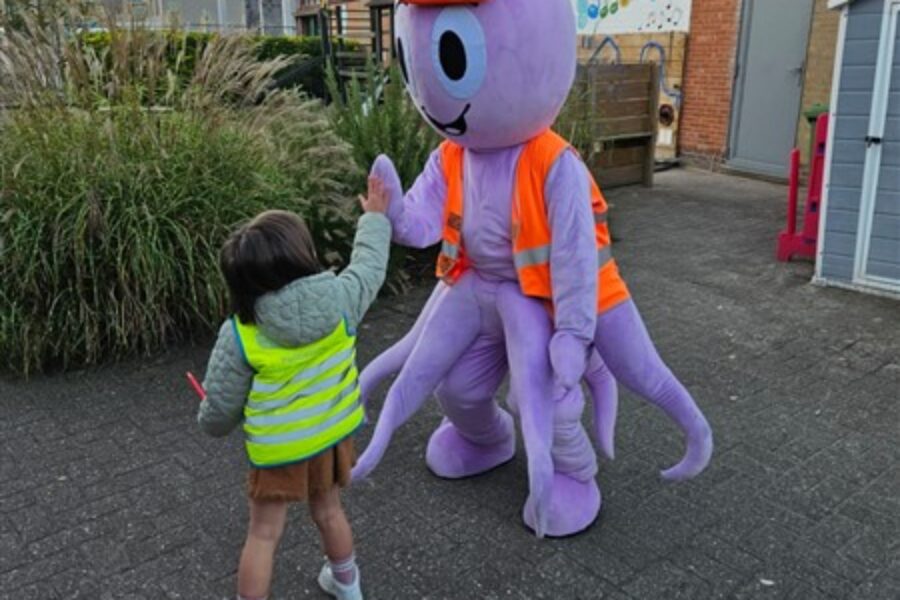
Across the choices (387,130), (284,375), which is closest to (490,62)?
(284,375)

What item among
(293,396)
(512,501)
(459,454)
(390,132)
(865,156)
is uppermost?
(390,132)

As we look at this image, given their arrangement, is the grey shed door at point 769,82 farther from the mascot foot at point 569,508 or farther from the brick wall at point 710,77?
the mascot foot at point 569,508

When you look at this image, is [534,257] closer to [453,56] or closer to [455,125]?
[455,125]

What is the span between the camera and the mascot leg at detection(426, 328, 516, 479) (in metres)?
3.02

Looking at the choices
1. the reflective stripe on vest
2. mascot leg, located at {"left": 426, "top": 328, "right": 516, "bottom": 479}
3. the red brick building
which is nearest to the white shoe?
mascot leg, located at {"left": 426, "top": 328, "right": 516, "bottom": 479}

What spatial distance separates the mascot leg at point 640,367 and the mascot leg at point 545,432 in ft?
0.62

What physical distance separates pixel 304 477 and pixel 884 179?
15.5ft

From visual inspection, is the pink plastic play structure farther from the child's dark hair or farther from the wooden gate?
the child's dark hair

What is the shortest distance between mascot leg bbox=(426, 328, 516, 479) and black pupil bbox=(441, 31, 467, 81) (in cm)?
84

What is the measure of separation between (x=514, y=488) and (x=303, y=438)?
1249mm

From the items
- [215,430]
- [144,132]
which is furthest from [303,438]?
[144,132]

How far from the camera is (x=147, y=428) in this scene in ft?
12.7

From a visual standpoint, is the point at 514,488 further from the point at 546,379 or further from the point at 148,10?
the point at 148,10

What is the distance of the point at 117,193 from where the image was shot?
4.50 meters
